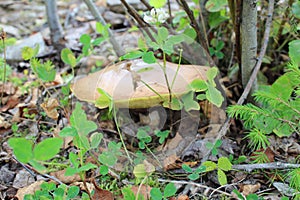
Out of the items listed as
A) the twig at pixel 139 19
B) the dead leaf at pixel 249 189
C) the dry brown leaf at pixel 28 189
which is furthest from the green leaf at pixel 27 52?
the dead leaf at pixel 249 189

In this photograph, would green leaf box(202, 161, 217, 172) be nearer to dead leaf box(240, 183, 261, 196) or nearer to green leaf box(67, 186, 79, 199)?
dead leaf box(240, 183, 261, 196)

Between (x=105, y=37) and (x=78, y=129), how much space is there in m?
0.66

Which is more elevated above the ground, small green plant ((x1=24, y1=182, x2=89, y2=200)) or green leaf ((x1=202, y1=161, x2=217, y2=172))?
green leaf ((x1=202, y1=161, x2=217, y2=172))

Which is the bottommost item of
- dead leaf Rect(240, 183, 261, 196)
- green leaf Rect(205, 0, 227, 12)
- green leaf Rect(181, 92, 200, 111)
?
dead leaf Rect(240, 183, 261, 196)

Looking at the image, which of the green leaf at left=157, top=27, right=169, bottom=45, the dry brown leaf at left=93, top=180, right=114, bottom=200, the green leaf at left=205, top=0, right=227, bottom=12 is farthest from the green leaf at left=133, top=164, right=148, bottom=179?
the green leaf at left=205, top=0, right=227, bottom=12

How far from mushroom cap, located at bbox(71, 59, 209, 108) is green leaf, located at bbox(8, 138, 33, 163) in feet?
1.84

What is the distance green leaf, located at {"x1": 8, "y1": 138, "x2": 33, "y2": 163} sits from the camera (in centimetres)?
84

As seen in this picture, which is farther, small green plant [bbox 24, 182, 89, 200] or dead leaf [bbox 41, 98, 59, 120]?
dead leaf [bbox 41, 98, 59, 120]

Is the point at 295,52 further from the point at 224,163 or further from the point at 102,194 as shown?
the point at 102,194

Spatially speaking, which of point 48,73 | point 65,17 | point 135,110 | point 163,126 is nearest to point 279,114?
point 163,126

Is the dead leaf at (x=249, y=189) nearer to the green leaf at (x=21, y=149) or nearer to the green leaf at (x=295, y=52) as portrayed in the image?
the green leaf at (x=295, y=52)

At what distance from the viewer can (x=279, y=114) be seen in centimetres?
124

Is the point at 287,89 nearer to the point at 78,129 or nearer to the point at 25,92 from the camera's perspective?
the point at 78,129

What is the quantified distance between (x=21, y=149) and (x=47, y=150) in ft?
0.22
